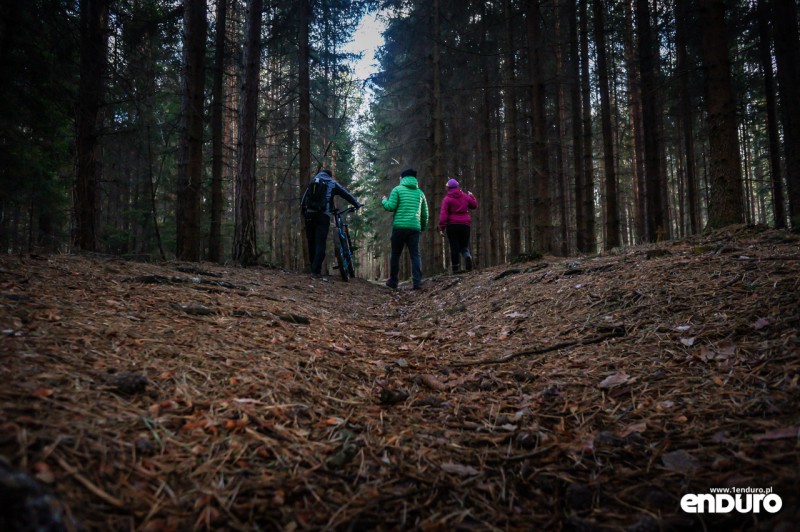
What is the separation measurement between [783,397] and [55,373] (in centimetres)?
315

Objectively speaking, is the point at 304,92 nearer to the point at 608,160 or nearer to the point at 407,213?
the point at 407,213

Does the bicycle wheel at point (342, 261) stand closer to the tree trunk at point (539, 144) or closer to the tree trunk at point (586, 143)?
the tree trunk at point (539, 144)

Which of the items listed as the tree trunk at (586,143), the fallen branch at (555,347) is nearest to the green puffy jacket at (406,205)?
the fallen branch at (555,347)

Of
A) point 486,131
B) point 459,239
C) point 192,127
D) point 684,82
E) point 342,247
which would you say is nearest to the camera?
point 192,127

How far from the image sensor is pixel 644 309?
3154 millimetres

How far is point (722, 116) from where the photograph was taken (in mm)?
5625

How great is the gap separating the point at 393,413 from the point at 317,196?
6796 millimetres

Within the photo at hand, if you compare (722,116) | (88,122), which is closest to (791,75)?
(722,116)

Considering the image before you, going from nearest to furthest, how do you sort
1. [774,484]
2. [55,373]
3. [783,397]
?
[774,484]
[55,373]
[783,397]

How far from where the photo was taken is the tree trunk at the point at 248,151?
338 inches

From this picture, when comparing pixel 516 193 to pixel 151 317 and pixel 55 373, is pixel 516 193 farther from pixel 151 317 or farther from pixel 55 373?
pixel 55 373

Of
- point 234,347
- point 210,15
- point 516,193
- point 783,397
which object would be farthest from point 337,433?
point 210,15

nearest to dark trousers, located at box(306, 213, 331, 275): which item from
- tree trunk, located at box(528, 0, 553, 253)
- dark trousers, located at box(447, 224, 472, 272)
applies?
dark trousers, located at box(447, 224, 472, 272)

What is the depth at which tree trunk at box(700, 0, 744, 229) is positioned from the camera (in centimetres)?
559
